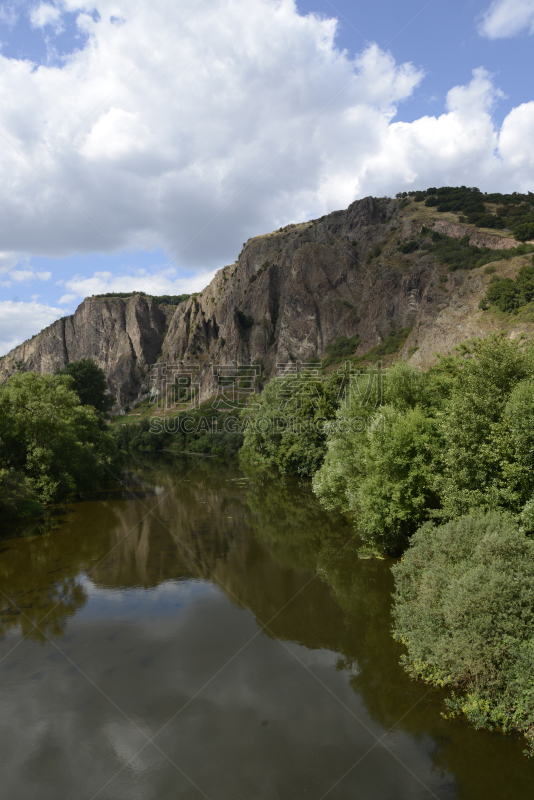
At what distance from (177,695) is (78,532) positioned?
2075cm

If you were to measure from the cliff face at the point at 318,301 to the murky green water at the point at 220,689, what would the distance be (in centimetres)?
5200

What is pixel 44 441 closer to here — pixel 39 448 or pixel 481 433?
pixel 39 448

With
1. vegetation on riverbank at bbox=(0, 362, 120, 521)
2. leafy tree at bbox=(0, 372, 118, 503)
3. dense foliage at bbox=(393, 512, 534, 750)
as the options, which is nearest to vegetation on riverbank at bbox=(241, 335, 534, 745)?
dense foliage at bbox=(393, 512, 534, 750)

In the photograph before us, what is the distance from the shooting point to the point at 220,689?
13352 millimetres

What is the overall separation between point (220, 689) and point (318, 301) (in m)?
130

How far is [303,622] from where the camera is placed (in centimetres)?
1736

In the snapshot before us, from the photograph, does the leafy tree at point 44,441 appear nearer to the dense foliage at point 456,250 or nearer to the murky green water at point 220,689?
the murky green water at point 220,689

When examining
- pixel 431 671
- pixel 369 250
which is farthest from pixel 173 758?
pixel 369 250

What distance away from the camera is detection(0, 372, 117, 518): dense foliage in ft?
112

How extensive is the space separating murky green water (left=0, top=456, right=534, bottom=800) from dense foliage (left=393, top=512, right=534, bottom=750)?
26.5 inches

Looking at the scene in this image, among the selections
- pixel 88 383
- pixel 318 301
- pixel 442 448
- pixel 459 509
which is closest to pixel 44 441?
pixel 442 448

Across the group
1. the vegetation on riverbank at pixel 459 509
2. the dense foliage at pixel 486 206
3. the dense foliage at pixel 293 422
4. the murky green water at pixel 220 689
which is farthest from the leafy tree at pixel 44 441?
the dense foliage at pixel 486 206

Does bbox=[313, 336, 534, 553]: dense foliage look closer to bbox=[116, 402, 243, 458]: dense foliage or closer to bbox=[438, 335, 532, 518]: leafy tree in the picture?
bbox=[438, 335, 532, 518]: leafy tree

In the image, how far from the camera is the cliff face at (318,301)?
318 feet
